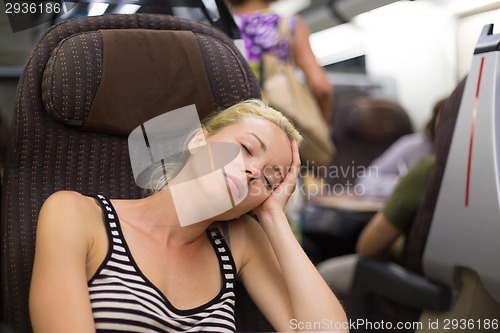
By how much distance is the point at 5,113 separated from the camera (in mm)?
1222

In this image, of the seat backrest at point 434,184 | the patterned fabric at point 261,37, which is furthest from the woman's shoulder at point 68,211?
the seat backrest at point 434,184

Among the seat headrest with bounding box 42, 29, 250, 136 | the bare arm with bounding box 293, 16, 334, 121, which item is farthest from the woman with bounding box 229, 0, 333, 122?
the seat headrest with bounding box 42, 29, 250, 136

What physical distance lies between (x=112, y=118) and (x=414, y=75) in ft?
6.60

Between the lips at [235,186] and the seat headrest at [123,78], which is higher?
the seat headrest at [123,78]

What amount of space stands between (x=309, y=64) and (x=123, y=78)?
→ 22.6 inches

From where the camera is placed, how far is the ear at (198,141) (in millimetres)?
1099

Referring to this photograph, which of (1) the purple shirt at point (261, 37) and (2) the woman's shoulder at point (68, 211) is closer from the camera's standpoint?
(2) the woman's shoulder at point (68, 211)

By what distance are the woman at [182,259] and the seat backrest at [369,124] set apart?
6.22ft

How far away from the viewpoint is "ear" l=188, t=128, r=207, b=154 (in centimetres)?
110

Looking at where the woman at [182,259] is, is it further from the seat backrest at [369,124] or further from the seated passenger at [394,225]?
the seat backrest at [369,124]

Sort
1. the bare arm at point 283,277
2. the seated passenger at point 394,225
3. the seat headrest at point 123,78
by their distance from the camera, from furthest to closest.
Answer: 1. the seated passenger at point 394,225
2. the seat headrest at point 123,78
3. the bare arm at point 283,277

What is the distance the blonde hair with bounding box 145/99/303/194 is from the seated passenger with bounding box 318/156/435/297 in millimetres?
394

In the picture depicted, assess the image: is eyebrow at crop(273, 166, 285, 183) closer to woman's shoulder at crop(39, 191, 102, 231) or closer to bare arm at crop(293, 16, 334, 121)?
woman's shoulder at crop(39, 191, 102, 231)

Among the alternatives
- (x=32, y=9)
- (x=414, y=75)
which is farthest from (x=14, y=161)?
(x=414, y=75)
